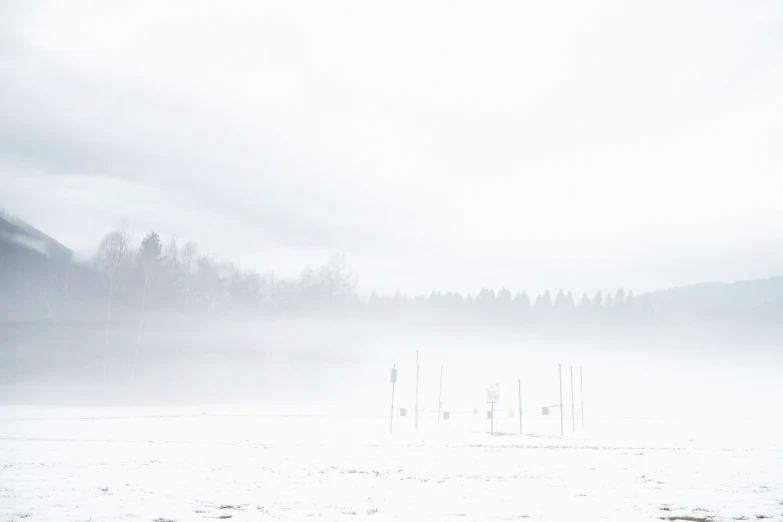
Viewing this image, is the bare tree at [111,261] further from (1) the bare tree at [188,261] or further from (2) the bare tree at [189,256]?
(2) the bare tree at [189,256]

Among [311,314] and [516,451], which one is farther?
[311,314]

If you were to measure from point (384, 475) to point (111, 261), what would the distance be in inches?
2634

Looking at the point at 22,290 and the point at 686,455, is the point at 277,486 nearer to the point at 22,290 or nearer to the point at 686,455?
the point at 686,455

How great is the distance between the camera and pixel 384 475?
15109 mm

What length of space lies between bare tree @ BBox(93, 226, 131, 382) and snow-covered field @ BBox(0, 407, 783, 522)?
42.4m

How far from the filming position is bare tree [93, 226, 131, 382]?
68938mm

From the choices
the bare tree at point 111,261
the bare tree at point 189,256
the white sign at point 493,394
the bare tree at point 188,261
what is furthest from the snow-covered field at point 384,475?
the bare tree at point 189,256

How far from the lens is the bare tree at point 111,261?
226 ft

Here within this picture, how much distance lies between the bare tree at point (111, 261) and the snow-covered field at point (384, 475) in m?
42.4

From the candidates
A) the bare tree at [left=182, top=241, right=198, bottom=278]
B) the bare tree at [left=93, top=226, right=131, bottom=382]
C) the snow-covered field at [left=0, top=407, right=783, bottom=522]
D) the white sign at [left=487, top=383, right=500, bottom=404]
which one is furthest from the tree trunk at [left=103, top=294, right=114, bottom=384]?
the white sign at [left=487, top=383, right=500, bottom=404]

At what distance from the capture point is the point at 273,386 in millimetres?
76188

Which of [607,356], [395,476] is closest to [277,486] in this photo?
[395,476]

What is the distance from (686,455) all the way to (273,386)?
6334cm

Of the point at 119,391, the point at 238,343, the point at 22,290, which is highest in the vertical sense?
the point at 22,290
